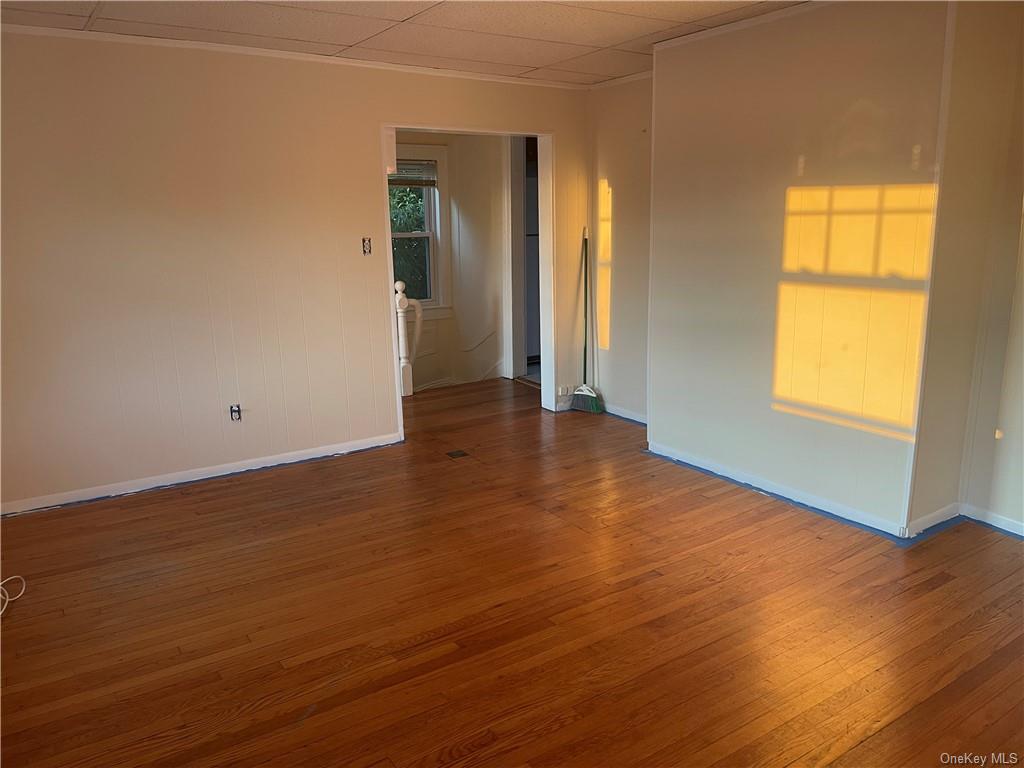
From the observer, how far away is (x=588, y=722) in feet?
7.75

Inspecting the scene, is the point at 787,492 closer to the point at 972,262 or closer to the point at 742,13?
the point at 972,262

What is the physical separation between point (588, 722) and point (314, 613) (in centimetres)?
125

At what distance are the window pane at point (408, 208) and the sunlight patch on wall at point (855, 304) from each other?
428 centimetres

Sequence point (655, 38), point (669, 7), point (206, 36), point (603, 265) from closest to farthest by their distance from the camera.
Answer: point (669, 7) → point (206, 36) → point (655, 38) → point (603, 265)

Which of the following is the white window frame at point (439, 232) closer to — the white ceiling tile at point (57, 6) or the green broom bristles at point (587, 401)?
the green broom bristles at point (587, 401)

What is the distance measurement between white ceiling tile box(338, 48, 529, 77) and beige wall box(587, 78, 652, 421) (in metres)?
0.80

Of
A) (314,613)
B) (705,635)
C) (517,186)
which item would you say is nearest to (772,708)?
(705,635)

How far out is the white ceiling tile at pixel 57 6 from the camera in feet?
10.8

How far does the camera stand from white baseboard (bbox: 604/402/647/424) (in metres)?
5.61

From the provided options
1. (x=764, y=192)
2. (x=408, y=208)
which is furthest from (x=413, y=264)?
(x=764, y=192)

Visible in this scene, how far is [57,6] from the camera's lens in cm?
337

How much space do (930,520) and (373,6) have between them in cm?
363

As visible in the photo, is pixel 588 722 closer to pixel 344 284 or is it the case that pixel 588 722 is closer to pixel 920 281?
pixel 920 281

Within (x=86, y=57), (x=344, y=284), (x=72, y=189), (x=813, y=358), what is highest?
(x=86, y=57)
